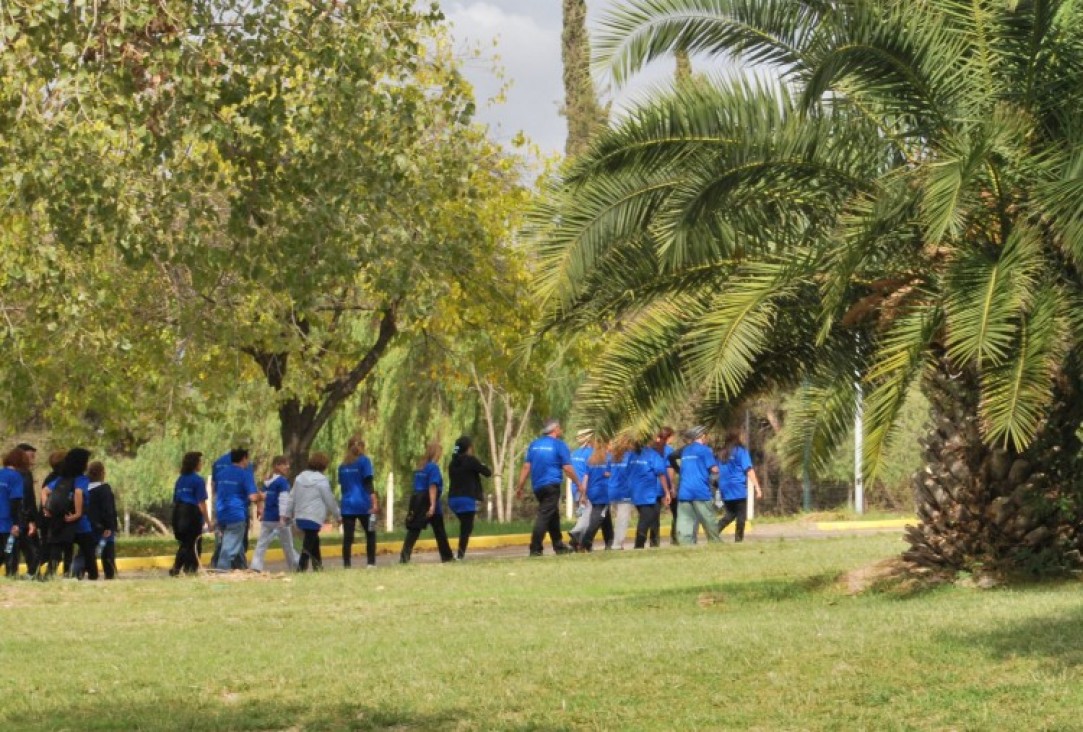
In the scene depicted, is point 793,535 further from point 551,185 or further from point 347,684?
point 347,684

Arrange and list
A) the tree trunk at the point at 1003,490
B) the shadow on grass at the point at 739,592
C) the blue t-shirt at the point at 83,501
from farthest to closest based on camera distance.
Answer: the blue t-shirt at the point at 83,501 → the shadow on grass at the point at 739,592 → the tree trunk at the point at 1003,490

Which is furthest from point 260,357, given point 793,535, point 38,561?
point 793,535

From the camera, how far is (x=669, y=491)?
Result: 24.2 m

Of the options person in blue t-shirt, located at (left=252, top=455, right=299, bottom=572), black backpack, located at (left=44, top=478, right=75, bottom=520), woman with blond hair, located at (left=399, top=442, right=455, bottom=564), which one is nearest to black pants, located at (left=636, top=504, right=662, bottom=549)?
woman with blond hair, located at (left=399, top=442, right=455, bottom=564)

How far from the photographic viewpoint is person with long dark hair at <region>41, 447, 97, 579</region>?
758 inches

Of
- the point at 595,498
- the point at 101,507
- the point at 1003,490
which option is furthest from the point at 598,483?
the point at 1003,490

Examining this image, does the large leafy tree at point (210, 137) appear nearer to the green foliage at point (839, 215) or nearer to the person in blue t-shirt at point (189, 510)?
the green foliage at point (839, 215)

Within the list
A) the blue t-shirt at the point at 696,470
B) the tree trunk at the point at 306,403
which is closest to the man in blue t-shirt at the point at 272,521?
the tree trunk at the point at 306,403

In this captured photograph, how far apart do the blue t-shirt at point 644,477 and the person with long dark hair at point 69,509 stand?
7.07 meters

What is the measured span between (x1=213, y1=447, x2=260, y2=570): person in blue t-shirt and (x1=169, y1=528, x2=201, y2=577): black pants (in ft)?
1.03

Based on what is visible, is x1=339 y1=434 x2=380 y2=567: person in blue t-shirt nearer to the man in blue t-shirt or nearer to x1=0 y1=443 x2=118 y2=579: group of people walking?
the man in blue t-shirt

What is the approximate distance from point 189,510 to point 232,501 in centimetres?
59

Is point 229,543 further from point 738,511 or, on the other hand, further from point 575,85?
point 575,85

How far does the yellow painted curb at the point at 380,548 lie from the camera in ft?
84.7
